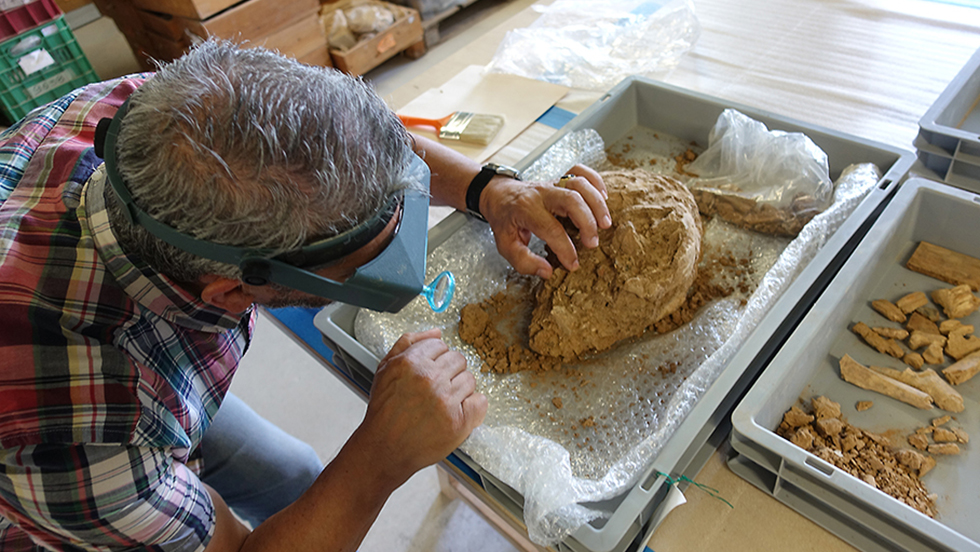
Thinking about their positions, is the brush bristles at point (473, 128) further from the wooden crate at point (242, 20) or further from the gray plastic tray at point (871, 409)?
the wooden crate at point (242, 20)

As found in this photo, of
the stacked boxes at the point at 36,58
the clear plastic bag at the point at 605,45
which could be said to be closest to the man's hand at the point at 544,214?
the clear plastic bag at the point at 605,45

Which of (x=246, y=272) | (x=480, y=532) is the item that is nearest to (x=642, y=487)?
(x=246, y=272)

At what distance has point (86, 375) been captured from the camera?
2.09ft

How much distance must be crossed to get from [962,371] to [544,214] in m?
0.71

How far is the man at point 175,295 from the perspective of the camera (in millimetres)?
570

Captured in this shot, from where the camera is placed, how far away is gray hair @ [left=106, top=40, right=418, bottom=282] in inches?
21.9

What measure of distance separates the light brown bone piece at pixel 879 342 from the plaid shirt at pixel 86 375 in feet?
3.42

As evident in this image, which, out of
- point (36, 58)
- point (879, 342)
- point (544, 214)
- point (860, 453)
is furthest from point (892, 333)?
point (36, 58)

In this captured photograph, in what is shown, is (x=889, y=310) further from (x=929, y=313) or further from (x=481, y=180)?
(x=481, y=180)

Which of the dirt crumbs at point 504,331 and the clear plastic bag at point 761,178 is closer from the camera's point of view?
the dirt crumbs at point 504,331

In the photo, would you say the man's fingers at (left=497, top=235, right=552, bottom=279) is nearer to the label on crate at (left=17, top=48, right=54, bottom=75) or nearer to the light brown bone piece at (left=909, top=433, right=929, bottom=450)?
the light brown bone piece at (left=909, top=433, right=929, bottom=450)

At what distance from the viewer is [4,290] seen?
0.62m

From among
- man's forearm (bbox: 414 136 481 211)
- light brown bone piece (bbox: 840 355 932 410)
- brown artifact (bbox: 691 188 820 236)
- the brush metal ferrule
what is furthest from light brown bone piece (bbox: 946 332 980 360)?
the brush metal ferrule

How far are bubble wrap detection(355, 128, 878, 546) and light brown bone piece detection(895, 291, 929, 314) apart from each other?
0.17 m
